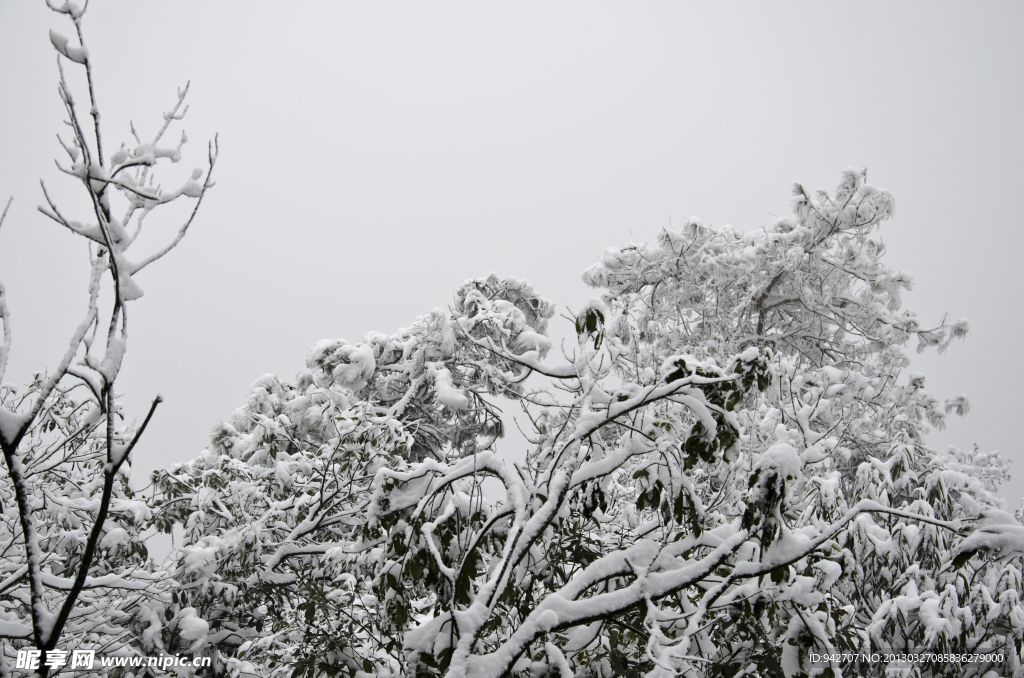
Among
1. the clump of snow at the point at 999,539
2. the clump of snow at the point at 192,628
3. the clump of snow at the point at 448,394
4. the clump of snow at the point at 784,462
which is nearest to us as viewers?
the clump of snow at the point at 999,539

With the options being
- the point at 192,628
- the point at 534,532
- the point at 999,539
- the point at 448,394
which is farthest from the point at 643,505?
the point at 448,394

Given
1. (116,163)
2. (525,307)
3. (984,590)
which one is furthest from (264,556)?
(525,307)

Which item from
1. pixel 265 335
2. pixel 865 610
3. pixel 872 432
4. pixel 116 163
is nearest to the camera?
pixel 116 163

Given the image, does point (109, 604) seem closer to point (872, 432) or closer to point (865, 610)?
point (865, 610)

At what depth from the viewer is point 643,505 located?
2211mm

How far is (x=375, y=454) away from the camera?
4.14 meters

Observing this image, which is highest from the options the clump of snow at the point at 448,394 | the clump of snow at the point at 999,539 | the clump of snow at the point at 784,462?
the clump of snow at the point at 448,394

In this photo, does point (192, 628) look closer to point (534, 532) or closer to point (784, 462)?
point (534, 532)

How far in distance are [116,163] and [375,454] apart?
9.65 feet

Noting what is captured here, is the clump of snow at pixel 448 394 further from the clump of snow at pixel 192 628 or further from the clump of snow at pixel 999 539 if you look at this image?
the clump of snow at pixel 999 539

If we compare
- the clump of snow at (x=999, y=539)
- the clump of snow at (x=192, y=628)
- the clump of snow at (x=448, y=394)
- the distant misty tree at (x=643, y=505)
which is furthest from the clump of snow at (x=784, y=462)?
the clump of snow at (x=448, y=394)

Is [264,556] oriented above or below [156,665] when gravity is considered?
above

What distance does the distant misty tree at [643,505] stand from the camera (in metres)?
1.97

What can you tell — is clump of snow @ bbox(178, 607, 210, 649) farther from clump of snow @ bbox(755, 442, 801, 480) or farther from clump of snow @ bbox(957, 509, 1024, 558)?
clump of snow @ bbox(957, 509, 1024, 558)
